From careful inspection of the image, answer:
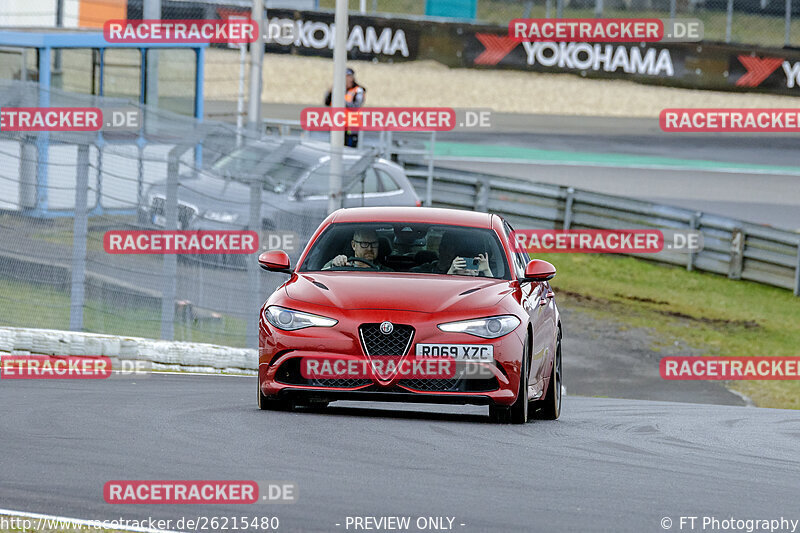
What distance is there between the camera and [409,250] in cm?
1028

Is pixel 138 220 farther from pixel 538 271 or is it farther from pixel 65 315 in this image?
pixel 538 271

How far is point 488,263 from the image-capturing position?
10211 mm

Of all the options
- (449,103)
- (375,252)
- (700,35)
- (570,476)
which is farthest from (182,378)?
(449,103)

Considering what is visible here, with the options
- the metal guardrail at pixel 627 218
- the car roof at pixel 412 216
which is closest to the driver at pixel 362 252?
the car roof at pixel 412 216

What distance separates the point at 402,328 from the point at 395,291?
34 centimetres

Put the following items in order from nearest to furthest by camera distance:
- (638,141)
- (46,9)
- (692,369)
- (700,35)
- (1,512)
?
(1,512)
(692,369)
(46,9)
(700,35)
(638,141)

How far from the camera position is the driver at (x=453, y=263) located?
10.1 meters

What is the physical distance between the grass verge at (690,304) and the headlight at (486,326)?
1225 centimetres

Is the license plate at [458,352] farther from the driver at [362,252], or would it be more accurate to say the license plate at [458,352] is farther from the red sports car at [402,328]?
the driver at [362,252]

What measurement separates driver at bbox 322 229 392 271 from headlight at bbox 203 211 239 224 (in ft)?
14.9

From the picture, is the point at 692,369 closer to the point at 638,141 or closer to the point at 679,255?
the point at 679,255

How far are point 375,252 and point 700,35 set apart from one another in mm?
29511

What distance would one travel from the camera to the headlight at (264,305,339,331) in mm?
9227

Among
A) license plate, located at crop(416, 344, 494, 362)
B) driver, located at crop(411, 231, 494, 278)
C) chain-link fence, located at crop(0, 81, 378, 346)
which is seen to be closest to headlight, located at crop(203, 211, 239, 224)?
chain-link fence, located at crop(0, 81, 378, 346)
